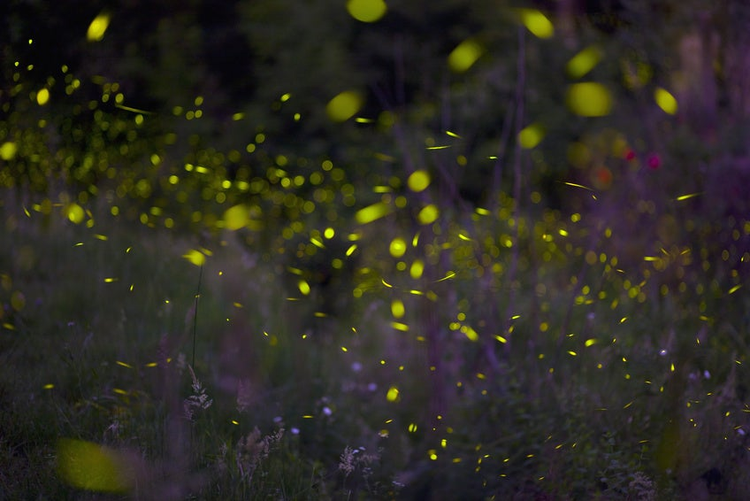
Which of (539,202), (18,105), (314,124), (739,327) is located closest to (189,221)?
(314,124)

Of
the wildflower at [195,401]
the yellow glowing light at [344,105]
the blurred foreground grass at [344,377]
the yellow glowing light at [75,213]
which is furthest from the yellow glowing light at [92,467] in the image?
the yellow glowing light at [344,105]

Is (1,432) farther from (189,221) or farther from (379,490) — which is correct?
(189,221)

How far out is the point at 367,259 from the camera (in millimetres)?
4312

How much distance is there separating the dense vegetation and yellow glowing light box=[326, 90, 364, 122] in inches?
2.5

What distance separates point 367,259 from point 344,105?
925mm

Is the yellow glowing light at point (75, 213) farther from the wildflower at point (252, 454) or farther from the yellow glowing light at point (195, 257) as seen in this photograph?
the wildflower at point (252, 454)

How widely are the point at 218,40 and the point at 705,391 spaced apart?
4.10m

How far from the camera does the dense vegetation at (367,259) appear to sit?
2.47 m

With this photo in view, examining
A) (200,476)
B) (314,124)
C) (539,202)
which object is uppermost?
(200,476)

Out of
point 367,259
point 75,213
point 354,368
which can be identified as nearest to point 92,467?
point 354,368

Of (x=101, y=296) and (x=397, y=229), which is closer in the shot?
(x=101, y=296)

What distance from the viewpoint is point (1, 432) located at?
2258mm

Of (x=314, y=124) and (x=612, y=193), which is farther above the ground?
(x=314, y=124)

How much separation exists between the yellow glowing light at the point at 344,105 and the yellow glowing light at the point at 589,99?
156 centimetres
